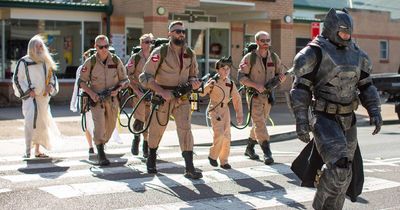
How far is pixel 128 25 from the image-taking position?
72.9ft

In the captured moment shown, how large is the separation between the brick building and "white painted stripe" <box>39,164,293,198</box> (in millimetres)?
11793

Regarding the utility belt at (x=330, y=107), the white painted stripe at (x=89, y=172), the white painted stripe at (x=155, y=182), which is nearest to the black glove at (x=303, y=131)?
the utility belt at (x=330, y=107)

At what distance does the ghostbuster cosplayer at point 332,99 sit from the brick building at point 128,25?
47.9 ft

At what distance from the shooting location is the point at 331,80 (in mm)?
5543

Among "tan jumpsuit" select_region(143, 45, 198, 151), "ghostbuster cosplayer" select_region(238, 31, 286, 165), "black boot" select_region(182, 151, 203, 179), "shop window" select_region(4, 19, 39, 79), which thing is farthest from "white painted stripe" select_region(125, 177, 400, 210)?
"shop window" select_region(4, 19, 39, 79)

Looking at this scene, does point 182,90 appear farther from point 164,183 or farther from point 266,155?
point 266,155

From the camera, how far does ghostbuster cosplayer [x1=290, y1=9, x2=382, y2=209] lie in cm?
542

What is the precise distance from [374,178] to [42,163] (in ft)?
16.1

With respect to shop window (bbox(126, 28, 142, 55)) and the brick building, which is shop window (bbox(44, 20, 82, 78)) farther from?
shop window (bbox(126, 28, 142, 55))

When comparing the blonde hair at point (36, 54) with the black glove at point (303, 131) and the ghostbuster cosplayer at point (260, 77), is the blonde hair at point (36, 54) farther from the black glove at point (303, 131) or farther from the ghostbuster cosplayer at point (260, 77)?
the black glove at point (303, 131)

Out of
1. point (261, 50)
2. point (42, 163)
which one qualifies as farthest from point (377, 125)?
point (42, 163)

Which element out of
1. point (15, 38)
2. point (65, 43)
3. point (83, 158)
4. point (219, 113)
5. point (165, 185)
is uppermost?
point (15, 38)

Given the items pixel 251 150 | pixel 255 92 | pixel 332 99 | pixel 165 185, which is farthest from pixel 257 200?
pixel 251 150

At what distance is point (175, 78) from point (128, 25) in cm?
1456
